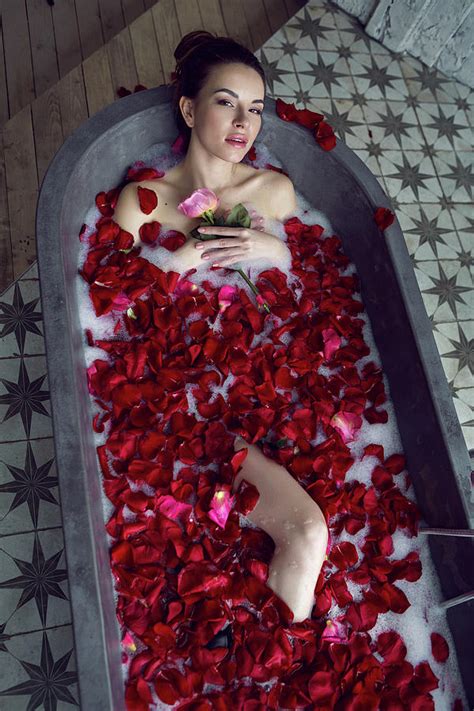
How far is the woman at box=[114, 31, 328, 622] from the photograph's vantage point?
5.04 ft

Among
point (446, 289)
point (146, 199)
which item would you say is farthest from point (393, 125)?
point (146, 199)

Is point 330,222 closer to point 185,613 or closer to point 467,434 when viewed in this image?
point 467,434

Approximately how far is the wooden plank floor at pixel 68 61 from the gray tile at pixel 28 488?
0.53 m

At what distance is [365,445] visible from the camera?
Result: 1820 millimetres

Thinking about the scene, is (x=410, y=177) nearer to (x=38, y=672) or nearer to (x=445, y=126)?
(x=445, y=126)

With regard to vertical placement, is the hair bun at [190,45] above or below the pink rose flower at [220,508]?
above

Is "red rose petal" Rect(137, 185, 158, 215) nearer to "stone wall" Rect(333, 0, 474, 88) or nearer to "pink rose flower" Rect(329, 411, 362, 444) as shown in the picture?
"pink rose flower" Rect(329, 411, 362, 444)

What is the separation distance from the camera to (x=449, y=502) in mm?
1593

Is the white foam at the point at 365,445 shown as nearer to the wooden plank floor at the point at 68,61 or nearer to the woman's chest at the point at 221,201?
the woman's chest at the point at 221,201

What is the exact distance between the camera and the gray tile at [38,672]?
160 cm

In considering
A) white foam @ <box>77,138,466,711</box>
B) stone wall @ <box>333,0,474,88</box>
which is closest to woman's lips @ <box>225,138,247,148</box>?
white foam @ <box>77,138,466,711</box>

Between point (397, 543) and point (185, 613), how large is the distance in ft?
1.86

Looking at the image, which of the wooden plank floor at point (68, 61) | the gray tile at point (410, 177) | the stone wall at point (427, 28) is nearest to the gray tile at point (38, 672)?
the wooden plank floor at point (68, 61)

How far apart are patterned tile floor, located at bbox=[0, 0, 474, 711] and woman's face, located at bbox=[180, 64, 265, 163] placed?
73cm
